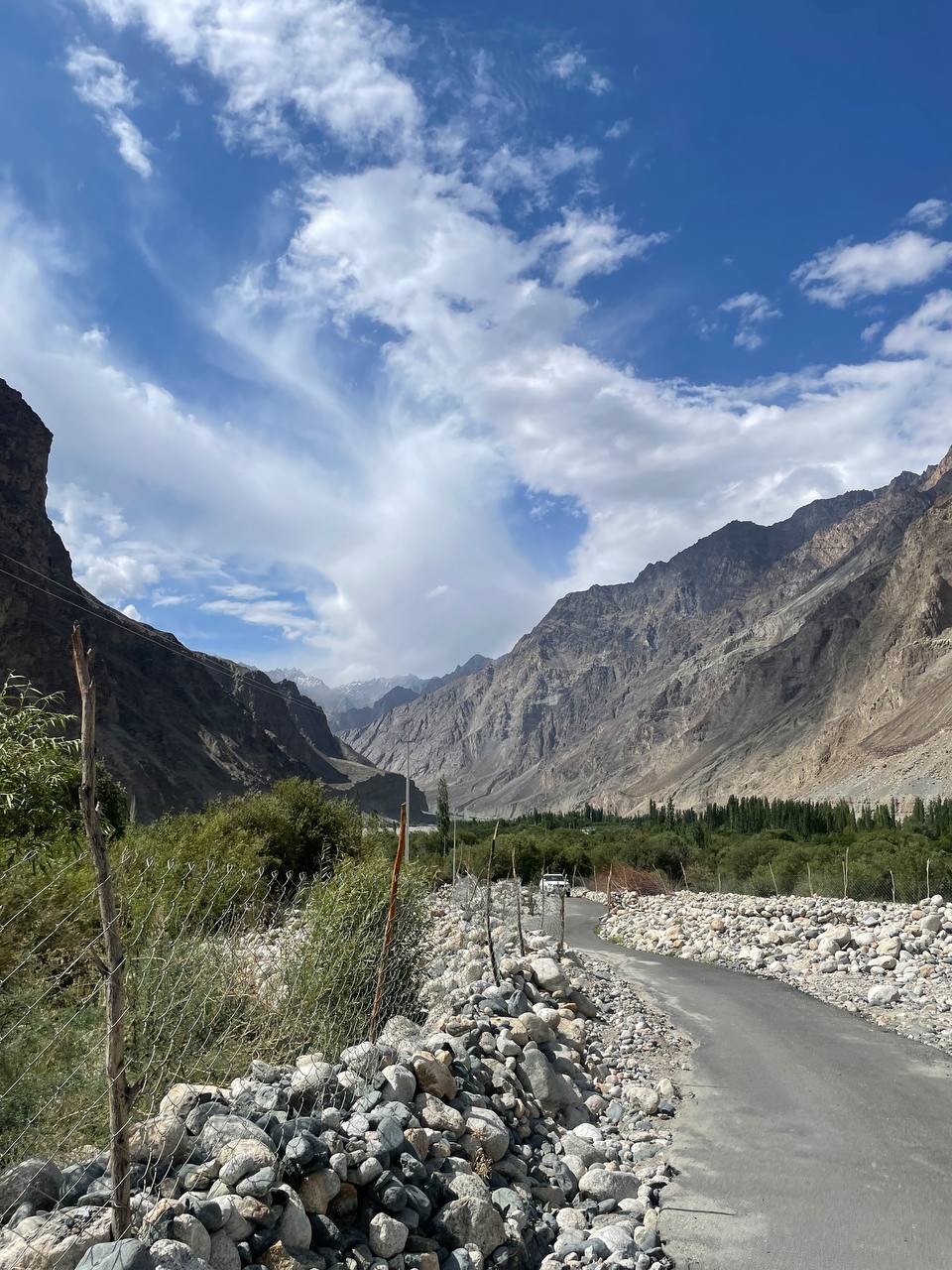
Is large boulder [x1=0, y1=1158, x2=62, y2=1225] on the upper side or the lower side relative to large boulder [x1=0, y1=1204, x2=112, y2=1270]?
upper

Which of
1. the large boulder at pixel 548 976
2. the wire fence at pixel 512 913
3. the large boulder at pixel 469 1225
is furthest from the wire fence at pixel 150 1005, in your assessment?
the wire fence at pixel 512 913

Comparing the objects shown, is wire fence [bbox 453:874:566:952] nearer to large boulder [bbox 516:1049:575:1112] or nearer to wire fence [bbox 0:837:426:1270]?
wire fence [bbox 0:837:426:1270]

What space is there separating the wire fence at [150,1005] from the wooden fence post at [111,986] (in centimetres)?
9

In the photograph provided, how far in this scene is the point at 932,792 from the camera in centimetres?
9325

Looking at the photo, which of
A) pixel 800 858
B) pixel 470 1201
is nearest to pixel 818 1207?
pixel 470 1201

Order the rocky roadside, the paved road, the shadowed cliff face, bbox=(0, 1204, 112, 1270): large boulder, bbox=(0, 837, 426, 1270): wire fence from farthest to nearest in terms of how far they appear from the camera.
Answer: the shadowed cliff face, the paved road, bbox=(0, 837, 426, 1270): wire fence, the rocky roadside, bbox=(0, 1204, 112, 1270): large boulder

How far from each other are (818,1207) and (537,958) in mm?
7538

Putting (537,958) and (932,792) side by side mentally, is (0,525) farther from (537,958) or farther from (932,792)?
(932,792)

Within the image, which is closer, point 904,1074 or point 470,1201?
point 470,1201

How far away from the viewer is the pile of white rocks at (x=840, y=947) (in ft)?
52.5

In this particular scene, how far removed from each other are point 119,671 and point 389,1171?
280 feet

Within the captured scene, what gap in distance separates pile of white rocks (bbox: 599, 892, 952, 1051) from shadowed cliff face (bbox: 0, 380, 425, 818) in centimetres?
4972

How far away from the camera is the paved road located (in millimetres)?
6332

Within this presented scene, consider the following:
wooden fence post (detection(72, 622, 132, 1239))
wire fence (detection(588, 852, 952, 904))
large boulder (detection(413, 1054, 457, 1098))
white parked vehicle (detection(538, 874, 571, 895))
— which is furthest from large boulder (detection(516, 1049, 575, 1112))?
white parked vehicle (detection(538, 874, 571, 895))
